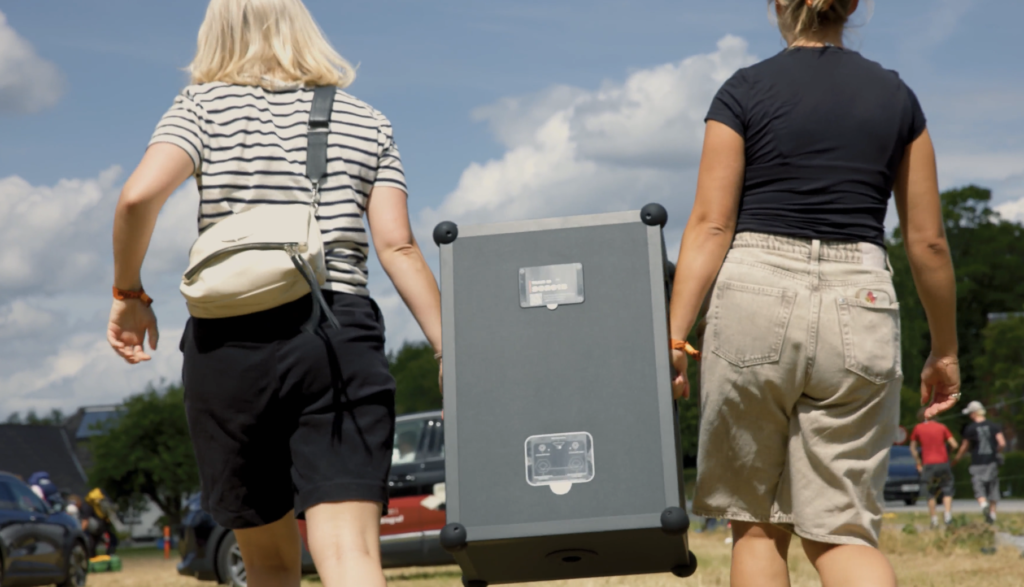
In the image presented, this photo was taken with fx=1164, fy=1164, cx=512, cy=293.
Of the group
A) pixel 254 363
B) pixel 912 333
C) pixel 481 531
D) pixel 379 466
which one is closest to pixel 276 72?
pixel 254 363

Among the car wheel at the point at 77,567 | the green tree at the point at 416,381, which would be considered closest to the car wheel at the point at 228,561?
the car wheel at the point at 77,567

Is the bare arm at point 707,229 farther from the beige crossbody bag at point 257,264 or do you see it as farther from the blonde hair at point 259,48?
the blonde hair at point 259,48

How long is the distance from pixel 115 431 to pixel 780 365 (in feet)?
192

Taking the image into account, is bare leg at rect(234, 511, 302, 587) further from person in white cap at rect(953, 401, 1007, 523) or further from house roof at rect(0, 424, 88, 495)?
house roof at rect(0, 424, 88, 495)

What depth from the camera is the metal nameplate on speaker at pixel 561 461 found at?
2.92 metres

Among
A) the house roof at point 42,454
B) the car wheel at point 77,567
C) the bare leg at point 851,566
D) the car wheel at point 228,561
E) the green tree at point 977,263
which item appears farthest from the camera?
the house roof at point 42,454

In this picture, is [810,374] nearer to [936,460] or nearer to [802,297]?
[802,297]

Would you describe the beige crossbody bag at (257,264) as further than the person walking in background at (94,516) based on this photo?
No

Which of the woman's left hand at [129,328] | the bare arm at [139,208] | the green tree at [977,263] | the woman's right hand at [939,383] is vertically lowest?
the woman's right hand at [939,383]

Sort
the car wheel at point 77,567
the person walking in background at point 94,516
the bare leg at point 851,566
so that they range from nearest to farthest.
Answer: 1. the bare leg at point 851,566
2. the car wheel at point 77,567
3. the person walking in background at point 94,516

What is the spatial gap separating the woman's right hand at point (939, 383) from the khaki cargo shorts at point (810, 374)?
1.64 feet

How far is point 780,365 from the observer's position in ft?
10.0

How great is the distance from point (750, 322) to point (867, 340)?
0.31 meters

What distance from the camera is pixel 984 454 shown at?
18047 millimetres
